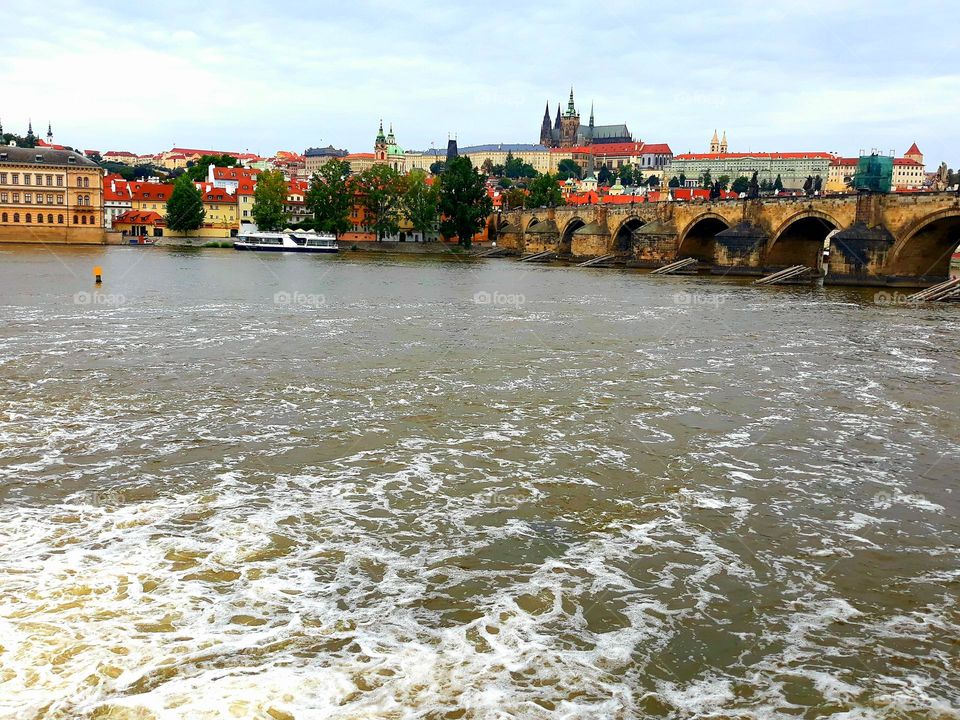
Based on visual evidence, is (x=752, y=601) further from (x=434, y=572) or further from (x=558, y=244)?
(x=558, y=244)

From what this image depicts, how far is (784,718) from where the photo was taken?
4832 mm

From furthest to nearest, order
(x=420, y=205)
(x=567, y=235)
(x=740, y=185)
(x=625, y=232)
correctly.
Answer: (x=740, y=185)
(x=420, y=205)
(x=567, y=235)
(x=625, y=232)

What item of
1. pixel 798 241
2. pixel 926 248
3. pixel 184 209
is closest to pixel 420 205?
pixel 184 209

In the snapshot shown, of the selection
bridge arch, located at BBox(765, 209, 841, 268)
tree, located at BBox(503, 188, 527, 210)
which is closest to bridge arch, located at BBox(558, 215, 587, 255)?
bridge arch, located at BBox(765, 209, 841, 268)

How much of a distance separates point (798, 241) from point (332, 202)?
48737mm

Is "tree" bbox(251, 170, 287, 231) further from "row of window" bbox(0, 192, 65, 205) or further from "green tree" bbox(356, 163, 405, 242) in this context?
"row of window" bbox(0, 192, 65, 205)

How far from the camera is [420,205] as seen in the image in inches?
3479

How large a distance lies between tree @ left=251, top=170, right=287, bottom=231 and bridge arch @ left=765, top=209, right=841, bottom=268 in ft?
183

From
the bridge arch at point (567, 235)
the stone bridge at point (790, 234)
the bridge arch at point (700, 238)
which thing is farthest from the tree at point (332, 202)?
the bridge arch at point (700, 238)

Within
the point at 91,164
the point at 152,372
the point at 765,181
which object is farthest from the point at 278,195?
the point at 765,181

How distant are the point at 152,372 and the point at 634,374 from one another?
28.5 feet

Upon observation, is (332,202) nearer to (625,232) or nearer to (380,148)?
(625,232)

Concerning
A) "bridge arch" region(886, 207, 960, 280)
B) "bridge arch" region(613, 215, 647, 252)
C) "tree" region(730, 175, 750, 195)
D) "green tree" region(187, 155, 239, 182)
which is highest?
"tree" region(730, 175, 750, 195)

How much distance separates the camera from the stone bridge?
4147cm
